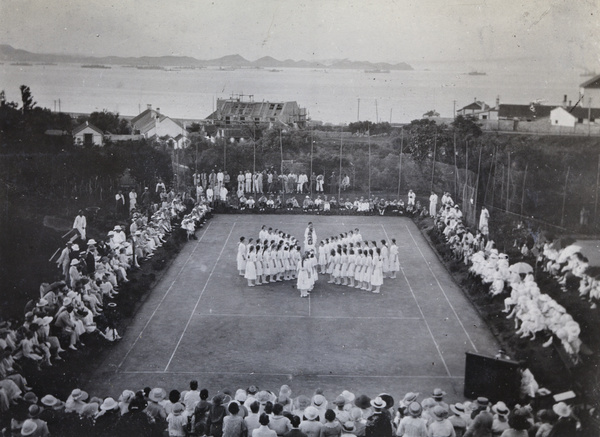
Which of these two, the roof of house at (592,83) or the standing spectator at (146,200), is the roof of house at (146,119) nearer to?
the standing spectator at (146,200)

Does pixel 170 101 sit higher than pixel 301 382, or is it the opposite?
pixel 170 101

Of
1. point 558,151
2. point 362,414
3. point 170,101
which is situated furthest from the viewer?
point 170,101

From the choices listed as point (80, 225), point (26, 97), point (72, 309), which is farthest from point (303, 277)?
point (26, 97)

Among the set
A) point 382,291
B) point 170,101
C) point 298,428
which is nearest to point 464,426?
point 298,428

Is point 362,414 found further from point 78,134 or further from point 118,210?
point 78,134

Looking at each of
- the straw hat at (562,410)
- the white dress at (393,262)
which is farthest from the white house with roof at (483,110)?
the straw hat at (562,410)

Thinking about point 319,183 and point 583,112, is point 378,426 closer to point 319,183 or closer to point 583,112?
point 583,112
